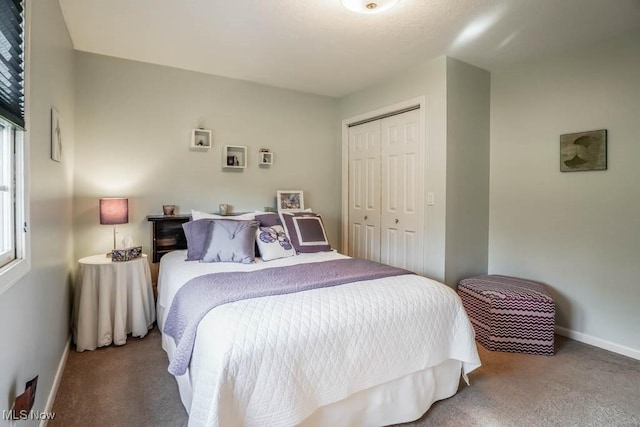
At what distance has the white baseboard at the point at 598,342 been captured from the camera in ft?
8.15

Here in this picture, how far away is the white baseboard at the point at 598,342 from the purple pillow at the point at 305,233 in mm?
2180

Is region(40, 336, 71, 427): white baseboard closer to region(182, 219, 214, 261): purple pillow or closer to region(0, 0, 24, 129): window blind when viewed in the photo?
region(182, 219, 214, 261): purple pillow

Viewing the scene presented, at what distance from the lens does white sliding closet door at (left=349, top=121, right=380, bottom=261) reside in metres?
3.74

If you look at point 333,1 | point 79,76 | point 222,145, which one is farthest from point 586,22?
point 79,76

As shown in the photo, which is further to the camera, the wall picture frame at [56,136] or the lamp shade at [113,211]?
the lamp shade at [113,211]

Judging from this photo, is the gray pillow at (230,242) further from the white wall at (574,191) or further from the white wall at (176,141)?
the white wall at (574,191)

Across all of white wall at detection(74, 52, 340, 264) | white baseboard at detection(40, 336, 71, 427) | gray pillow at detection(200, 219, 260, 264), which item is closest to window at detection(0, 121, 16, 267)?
white baseboard at detection(40, 336, 71, 427)

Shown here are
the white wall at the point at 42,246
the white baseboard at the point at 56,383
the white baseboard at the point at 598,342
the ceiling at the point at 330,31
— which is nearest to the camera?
the white wall at the point at 42,246

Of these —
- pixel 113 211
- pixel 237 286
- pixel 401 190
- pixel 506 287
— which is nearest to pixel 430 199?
pixel 401 190

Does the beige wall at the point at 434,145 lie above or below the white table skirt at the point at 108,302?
above

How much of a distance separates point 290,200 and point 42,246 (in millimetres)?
2436

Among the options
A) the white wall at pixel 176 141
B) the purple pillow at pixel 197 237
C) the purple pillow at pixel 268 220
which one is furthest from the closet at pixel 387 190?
the purple pillow at pixel 197 237

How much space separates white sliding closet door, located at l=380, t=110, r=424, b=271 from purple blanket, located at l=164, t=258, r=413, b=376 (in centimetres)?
104

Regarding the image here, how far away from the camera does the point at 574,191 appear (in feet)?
9.13
